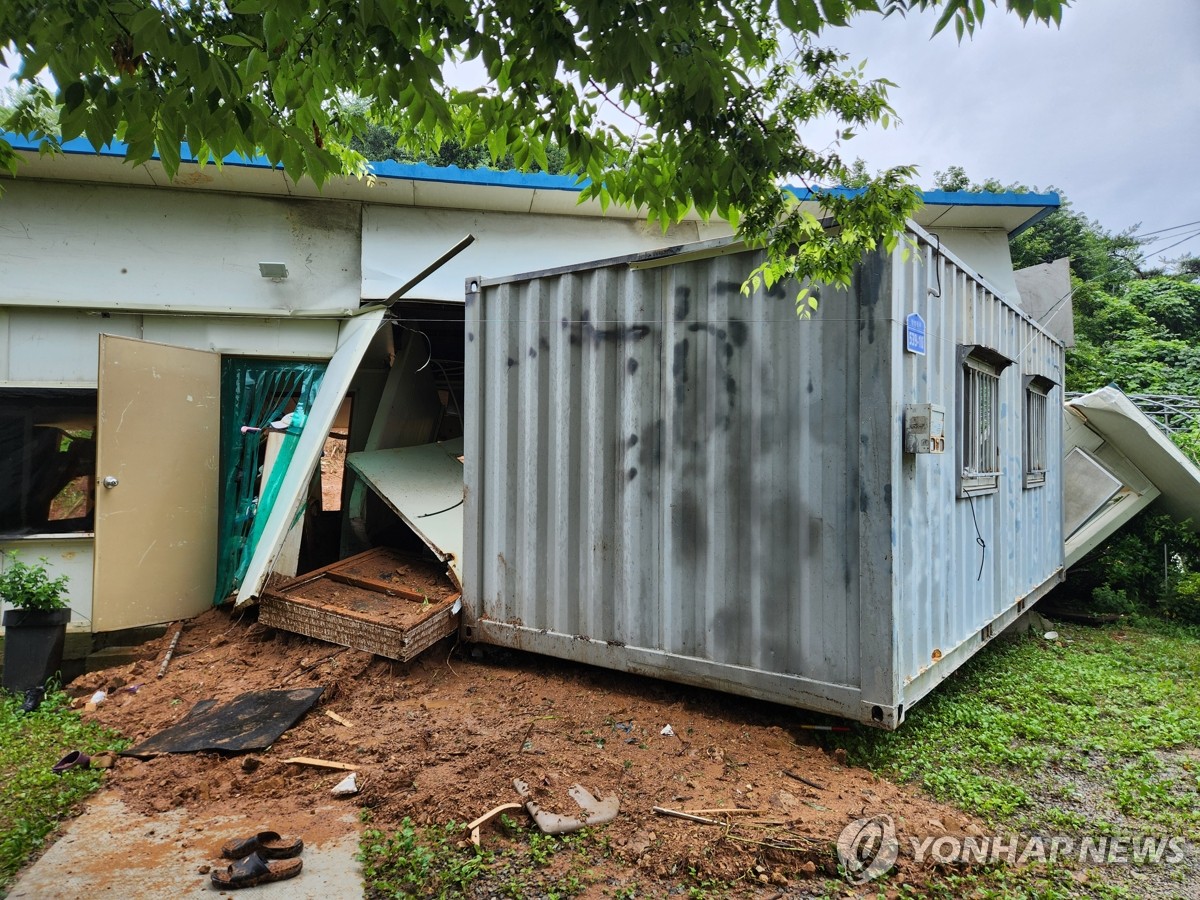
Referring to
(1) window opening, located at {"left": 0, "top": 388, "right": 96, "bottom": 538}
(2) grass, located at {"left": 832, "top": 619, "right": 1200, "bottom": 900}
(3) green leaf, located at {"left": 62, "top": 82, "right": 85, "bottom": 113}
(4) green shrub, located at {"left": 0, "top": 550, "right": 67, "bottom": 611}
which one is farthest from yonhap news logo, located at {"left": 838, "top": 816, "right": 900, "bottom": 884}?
(1) window opening, located at {"left": 0, "top": 388, "right": 96, "bottom": 538}

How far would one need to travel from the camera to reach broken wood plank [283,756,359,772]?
3.11 metres

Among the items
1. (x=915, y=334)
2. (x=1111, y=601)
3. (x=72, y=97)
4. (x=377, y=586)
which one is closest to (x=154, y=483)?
(x=377, y=586)

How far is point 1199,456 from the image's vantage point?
7.18 metres

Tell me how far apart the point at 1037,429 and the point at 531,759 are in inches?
206

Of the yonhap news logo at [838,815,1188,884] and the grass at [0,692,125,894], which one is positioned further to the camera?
the grass at [0,692,125,894]

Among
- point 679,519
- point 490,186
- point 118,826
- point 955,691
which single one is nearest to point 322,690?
point 118,826

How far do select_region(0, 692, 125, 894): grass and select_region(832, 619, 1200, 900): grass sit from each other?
343 centimetres

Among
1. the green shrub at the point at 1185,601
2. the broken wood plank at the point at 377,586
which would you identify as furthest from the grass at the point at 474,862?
the green shrub at the point at 1185,601

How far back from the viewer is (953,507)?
3.77 m

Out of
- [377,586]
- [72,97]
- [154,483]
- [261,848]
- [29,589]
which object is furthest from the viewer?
[154,483]

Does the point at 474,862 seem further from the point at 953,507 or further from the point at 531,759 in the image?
the point at 953,507

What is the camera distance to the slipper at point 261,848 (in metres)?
2.36

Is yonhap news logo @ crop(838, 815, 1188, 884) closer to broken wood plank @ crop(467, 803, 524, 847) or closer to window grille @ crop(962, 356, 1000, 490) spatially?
broken wood plank @ crop(467, 803, 524, 847)

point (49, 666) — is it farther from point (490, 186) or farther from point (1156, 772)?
point (1156, 772)
